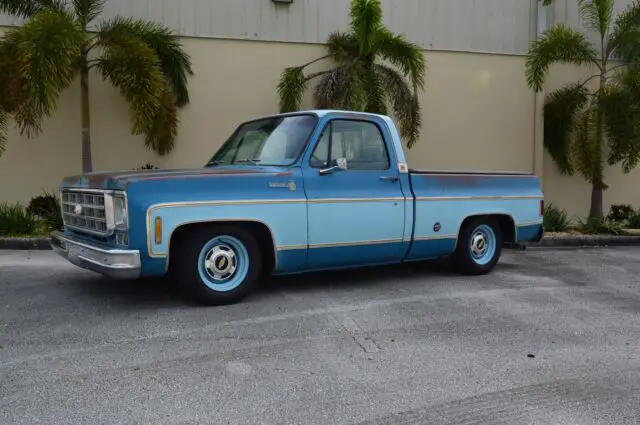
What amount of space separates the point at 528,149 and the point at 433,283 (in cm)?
901

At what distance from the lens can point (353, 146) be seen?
20.6 feet

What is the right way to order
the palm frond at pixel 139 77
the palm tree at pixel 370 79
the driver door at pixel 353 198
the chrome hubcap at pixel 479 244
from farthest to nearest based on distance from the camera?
the palm tree at pixel 370 79 → the palm frond at pixel 139 77 → the chrome hubcap at pixel 479 244 → the driver door at pixel 353 198

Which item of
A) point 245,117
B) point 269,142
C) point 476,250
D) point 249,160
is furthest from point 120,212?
point 245,117

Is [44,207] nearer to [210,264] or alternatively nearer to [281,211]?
[210,264]

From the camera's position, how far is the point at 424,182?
6.61 meters

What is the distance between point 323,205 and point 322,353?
1.85 metres

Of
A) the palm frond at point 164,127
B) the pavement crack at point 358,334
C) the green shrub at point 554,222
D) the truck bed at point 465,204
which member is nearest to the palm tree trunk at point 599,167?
the green shrub at point 554,222

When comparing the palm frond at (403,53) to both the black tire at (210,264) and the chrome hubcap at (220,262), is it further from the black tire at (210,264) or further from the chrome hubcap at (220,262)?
the chrome hubcap at (220,262)

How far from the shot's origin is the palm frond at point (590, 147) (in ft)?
38.5

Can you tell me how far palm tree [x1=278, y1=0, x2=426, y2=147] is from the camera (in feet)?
35.8

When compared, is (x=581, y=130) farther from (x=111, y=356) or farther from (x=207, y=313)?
(x=111, y=356)

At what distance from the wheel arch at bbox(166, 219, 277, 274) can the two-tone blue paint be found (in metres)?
0.04

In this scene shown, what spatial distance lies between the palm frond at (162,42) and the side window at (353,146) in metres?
5.72

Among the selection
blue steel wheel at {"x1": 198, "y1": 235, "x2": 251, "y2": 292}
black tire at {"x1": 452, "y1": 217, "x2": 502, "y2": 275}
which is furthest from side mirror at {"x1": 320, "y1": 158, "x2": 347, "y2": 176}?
black tire at {"x1": 452, "y1": 217, "x2": 502, "y2": 275}
